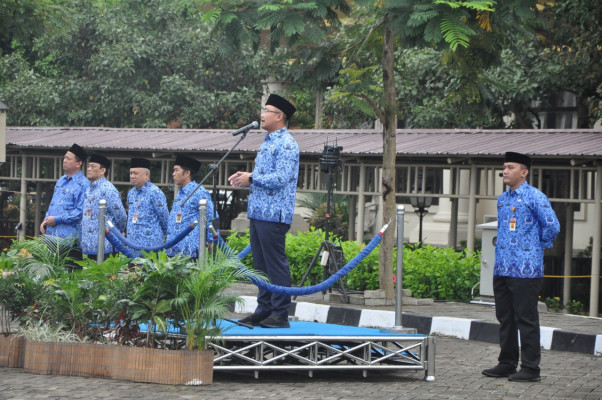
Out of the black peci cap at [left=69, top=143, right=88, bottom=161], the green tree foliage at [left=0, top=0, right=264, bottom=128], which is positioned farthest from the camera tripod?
the green tree foliage at [left=0, top=0, right=264, bottom=128]

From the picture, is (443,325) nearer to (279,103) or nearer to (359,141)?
(279,103)

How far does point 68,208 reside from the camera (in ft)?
39.7

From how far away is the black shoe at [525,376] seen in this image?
8.73 meters

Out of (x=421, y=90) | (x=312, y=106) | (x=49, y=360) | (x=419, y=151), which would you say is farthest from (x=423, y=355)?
(x=312, y=106)

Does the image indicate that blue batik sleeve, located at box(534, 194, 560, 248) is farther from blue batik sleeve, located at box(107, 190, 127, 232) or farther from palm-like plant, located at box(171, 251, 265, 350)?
blue batik sleeve, located at box(107, 190, 127, 232)

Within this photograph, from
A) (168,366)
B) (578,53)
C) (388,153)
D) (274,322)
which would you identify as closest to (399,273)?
(274,322)

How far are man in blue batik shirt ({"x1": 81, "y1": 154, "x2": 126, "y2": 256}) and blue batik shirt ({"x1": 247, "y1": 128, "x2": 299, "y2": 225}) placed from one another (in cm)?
330

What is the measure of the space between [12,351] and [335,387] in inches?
105

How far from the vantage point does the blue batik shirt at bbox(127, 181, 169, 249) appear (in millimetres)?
11805

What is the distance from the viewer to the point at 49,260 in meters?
9.22

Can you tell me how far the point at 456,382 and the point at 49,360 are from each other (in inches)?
128

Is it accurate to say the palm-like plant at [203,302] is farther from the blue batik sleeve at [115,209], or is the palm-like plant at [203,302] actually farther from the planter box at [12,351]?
the blue batik sleeve at [115,209]

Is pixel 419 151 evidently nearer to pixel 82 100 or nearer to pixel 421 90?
pixel 421 90

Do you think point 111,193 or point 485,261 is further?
point 485,261
